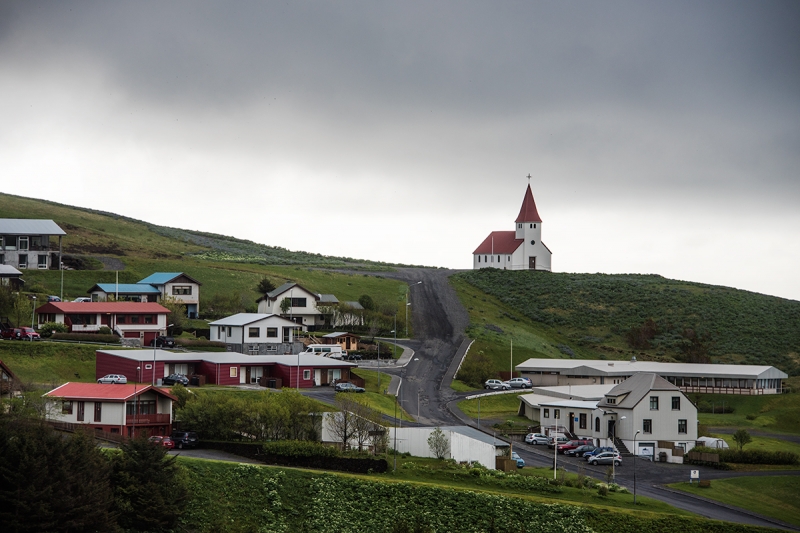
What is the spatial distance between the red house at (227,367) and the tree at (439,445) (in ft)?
63.7

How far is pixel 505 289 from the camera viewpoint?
137 meters

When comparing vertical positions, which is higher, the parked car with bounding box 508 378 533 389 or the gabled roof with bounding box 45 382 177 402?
the gabled roof with bounding box 45 382 177 402

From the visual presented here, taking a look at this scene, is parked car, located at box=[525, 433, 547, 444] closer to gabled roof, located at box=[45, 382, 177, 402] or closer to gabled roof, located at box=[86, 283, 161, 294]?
gabled roof, located at box=[45, 382, 177, 402]

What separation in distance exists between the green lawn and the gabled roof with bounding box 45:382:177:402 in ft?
102

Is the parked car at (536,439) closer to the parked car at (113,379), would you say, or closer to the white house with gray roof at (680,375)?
the white house with gray roof at (680,375)

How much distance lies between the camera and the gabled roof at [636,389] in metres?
68.2

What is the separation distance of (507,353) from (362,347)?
16171mm

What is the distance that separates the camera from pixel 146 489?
1679 inches

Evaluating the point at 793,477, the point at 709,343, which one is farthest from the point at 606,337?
the point at 793,477

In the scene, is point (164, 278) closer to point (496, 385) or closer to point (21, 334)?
point (21, 334)

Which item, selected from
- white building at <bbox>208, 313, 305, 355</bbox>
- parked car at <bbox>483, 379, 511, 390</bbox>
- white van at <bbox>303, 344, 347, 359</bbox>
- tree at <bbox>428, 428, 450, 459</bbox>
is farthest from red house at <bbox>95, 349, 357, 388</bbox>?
tree at <bbox>428, 428, 450, 459</bbox>

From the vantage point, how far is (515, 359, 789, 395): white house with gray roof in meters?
89.6

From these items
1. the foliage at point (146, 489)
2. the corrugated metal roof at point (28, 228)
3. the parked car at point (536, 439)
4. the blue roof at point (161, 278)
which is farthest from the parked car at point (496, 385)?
the corrugated metal roof at point (28, 228)

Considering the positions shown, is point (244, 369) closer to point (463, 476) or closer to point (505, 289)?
point (463, 476)
